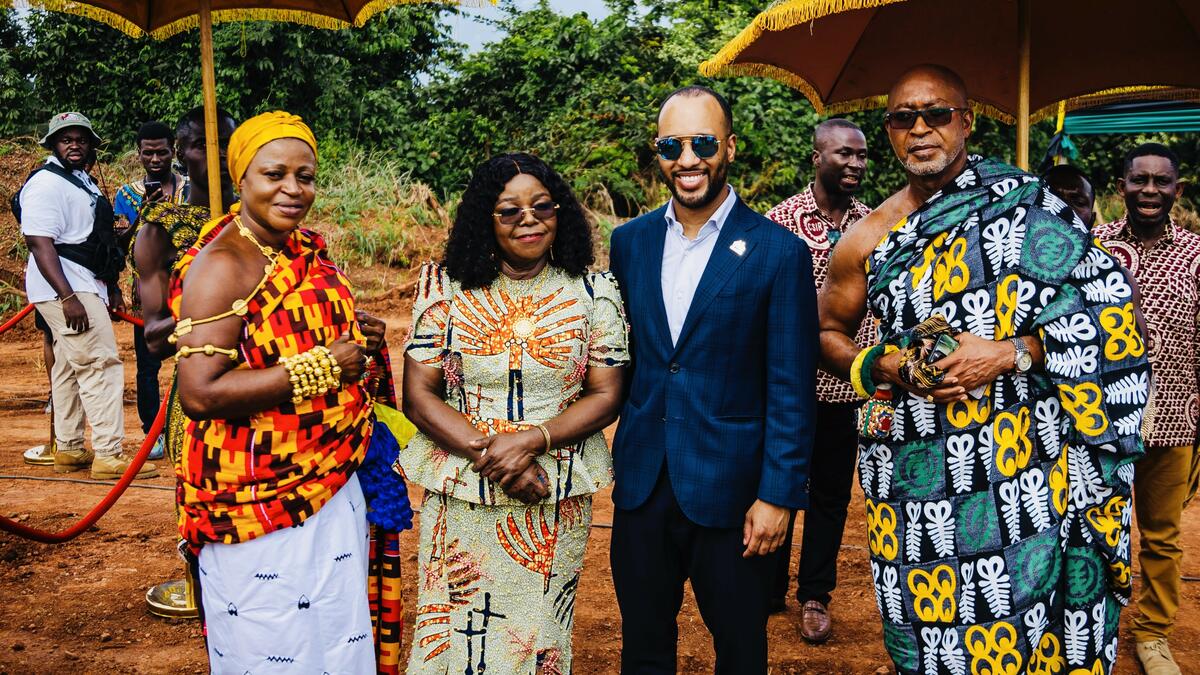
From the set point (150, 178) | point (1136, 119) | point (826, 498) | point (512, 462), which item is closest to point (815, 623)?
point (826, 498)

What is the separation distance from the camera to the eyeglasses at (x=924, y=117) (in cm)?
300

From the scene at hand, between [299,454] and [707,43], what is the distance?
44.0 feet

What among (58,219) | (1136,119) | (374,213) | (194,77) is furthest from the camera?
(194,77)

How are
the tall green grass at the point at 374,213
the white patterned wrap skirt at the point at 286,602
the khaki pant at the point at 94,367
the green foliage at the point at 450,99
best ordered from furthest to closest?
the green foliage at the point at 450,99
the tall green grass at the point at 374,213
the khaki pant at the point at 94,367
the white patterned wrap skirt at the point at 286,602

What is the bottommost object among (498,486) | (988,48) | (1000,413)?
(498,486)

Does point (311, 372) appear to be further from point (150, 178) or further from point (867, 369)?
point (150, 178)

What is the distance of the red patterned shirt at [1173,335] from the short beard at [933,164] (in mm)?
1732

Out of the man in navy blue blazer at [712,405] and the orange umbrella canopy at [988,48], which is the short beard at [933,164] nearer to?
the man in navy blue blazer at [712,405]

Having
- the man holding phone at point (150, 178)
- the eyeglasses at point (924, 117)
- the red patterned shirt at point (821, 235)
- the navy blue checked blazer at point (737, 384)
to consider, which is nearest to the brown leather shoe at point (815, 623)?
the red patterned shirt at point (821, 235)

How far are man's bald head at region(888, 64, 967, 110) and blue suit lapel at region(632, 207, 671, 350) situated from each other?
0.81 m

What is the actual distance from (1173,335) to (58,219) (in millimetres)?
6638

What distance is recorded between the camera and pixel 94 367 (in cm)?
692

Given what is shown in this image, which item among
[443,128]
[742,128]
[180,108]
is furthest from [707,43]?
[180,108]

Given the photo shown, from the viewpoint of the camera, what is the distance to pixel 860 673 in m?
4.25
